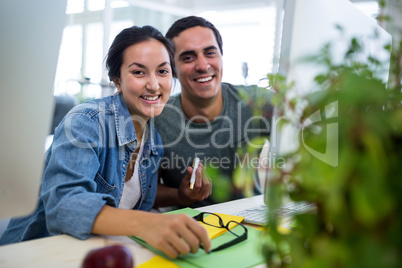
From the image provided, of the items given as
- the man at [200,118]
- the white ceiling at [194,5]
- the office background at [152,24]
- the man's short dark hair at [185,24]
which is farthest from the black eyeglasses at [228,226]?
the white ceiling at [194,5]

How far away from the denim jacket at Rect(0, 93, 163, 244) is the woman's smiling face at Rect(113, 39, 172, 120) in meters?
0.06

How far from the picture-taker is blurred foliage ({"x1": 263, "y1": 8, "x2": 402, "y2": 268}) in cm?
→ 26

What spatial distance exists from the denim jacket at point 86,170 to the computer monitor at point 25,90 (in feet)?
0.87

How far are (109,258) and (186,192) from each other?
729mm

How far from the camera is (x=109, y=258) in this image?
0.44m

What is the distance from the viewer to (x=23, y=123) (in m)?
0.46

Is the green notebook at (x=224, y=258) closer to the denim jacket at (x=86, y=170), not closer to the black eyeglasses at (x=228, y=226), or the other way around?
the black eyeglasses at (x=228, y=226)

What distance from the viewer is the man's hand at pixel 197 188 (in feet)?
3.50

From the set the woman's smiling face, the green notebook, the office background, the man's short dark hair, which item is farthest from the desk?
the office background

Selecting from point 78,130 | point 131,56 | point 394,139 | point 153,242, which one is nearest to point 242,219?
point 153,242

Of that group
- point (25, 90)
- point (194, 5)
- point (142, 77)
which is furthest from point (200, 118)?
point (194, 5)

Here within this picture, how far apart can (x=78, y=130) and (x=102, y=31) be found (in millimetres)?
2693

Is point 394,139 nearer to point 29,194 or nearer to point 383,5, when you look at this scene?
point 383,5

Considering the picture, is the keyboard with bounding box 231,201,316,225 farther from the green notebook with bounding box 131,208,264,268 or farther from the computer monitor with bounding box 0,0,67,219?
the computer monitor with bounding box 0,0,67,219
